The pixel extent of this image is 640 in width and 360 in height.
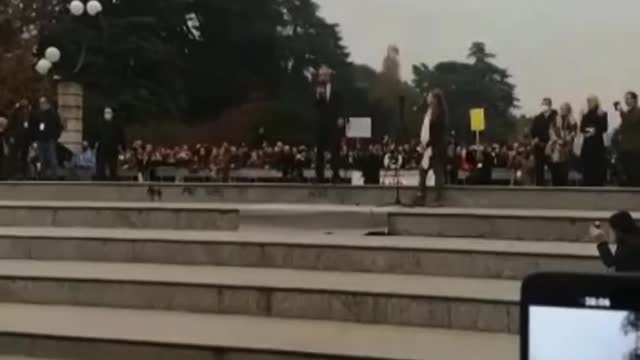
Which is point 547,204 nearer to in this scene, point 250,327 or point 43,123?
point 250,327

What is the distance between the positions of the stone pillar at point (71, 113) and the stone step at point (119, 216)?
2038 centimetres

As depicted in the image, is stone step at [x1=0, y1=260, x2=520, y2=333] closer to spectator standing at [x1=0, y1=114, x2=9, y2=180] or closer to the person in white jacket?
the person in white jacket

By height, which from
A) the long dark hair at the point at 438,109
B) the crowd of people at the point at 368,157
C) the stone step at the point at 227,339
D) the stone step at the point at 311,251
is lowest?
the stone step at the point at 227,339

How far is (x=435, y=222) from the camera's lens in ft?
32.8

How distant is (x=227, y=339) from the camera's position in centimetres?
675

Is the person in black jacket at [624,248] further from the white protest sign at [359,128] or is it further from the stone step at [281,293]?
the white protest sign at [359,128]

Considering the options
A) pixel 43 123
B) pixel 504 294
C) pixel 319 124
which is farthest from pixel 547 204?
pixel 43 123

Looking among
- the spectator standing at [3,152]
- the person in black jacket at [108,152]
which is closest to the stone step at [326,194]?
the person in black jacket at [108,152]

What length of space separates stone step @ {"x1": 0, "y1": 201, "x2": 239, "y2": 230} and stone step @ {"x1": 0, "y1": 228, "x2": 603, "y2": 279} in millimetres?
451

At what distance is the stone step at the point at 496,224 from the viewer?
9398mm

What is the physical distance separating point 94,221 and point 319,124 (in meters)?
6.02

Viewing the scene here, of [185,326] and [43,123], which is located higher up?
[43,123]

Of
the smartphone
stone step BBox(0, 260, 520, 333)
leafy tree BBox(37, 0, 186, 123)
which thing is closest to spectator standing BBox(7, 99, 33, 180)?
stone step BBox(0, 260, 520, 333)

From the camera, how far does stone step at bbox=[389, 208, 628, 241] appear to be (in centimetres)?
940
